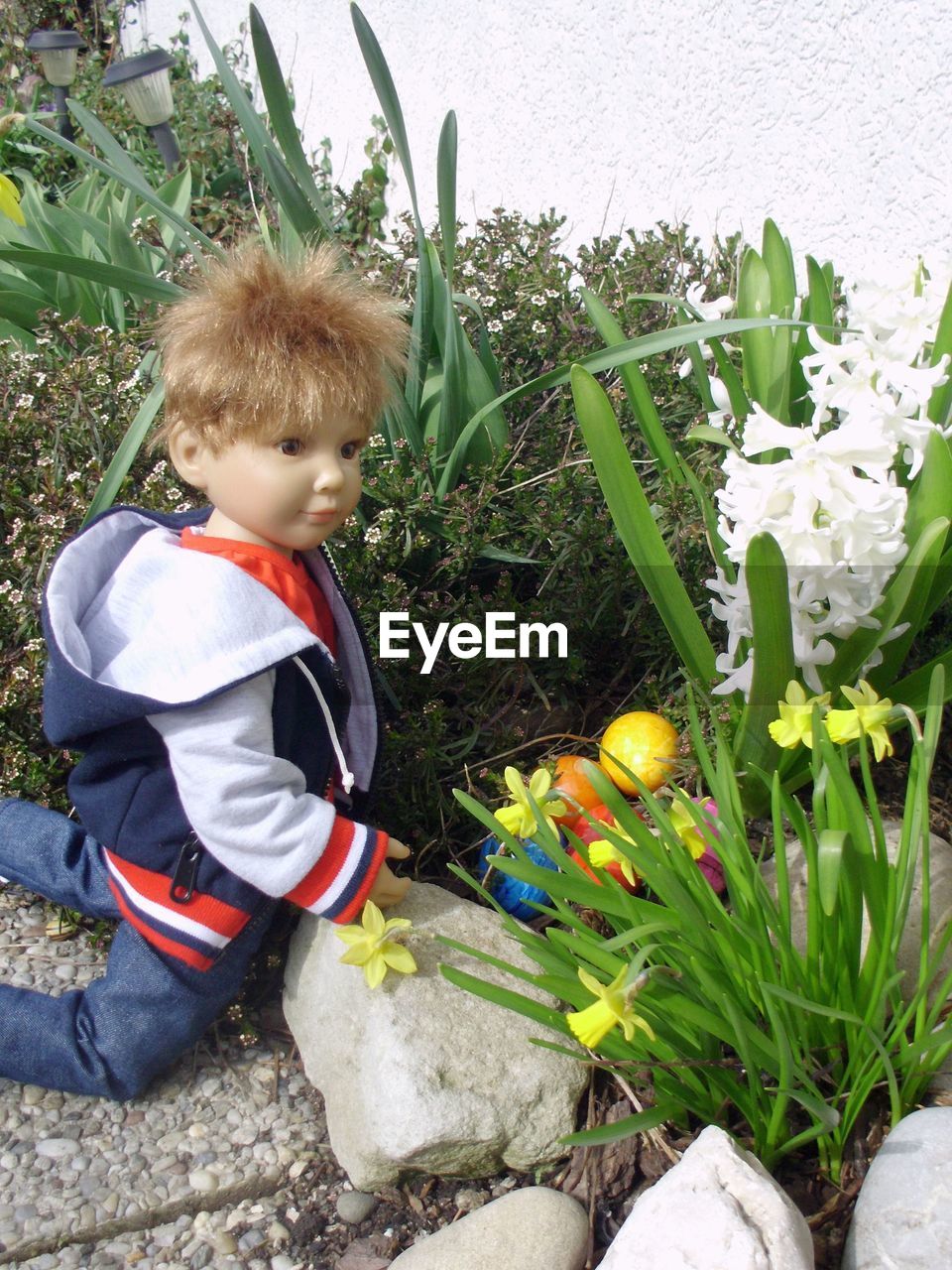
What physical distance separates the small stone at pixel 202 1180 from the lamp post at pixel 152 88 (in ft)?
11.4

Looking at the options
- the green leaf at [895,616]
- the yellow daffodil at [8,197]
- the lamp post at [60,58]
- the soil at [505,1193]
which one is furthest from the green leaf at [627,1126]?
the lamp post at [60,58]

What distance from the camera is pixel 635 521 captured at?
6.32 ft

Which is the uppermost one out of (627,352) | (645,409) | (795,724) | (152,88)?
(152,88)

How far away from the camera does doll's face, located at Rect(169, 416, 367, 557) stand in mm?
1627

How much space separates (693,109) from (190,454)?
2308 mm

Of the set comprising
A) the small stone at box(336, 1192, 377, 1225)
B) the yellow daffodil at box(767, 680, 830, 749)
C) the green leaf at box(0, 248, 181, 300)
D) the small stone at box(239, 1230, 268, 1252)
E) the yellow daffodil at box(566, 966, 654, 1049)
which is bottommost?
the small stone at box(336, 1192, 377, 1225)

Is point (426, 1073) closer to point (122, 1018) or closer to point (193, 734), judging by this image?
point (122, 1018)

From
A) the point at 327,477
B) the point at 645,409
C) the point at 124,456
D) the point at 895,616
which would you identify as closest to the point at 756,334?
the point at 645,409

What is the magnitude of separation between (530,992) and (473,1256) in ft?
1.25

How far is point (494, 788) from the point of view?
2.22 m

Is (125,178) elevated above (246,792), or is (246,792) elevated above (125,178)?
(125,178)


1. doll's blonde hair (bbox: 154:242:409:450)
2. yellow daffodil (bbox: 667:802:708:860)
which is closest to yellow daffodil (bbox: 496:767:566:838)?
yellow daffodil (bbox: 667:802:708:860)

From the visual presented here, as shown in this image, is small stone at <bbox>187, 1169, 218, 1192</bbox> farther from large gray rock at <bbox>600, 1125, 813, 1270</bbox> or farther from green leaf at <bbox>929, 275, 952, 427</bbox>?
green leaf at <bbox>929, 275, 952, 427</bbox>

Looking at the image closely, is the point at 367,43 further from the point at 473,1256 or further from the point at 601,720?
the point at 473,1256
